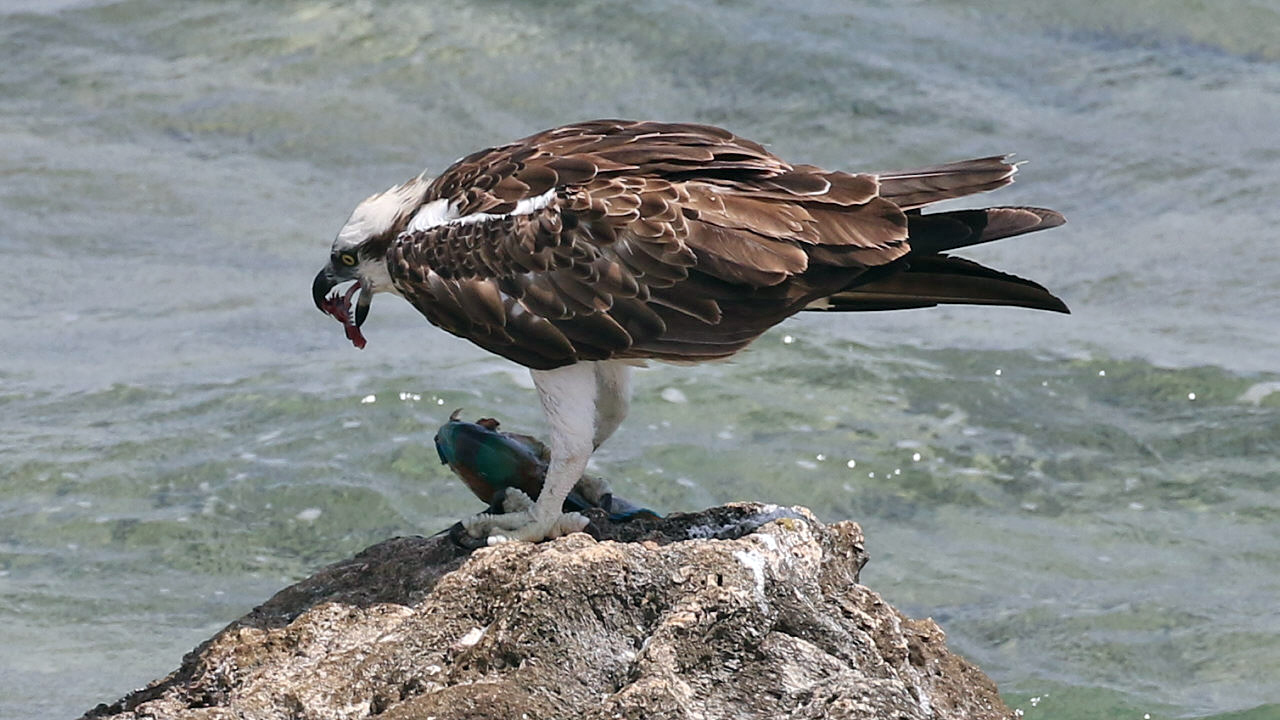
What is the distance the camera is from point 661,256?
22.8 ft

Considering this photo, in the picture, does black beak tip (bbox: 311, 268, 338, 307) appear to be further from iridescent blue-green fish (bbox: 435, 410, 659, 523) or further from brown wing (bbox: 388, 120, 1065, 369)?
iridescent blue-green fish (bbox: 435, 410, 659, 523)

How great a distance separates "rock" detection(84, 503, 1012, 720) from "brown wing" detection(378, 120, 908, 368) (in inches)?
53.6

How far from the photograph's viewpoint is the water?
1081 cm

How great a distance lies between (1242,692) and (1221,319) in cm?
502

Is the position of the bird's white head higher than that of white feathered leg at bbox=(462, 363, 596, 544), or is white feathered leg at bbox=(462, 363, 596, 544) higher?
the bird's white head

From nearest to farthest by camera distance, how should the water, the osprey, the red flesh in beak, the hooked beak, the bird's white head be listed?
the osprey
the bird's white head
the hooked beak
the red flesh in beak
the water

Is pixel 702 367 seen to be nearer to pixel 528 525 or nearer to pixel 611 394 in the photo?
pixel 611 394

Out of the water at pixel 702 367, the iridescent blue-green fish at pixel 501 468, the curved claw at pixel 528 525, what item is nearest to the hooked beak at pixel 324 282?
the iridescent blue-green fish at pixel 501 468

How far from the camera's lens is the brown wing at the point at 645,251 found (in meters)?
6.92

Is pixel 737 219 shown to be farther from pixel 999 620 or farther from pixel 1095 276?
pixel 1095 276

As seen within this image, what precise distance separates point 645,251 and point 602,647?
2.07 meters

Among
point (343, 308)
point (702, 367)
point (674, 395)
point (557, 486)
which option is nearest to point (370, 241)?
point (343, 308)

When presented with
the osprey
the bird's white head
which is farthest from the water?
the osprey

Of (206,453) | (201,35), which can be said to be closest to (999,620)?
(206,453)
